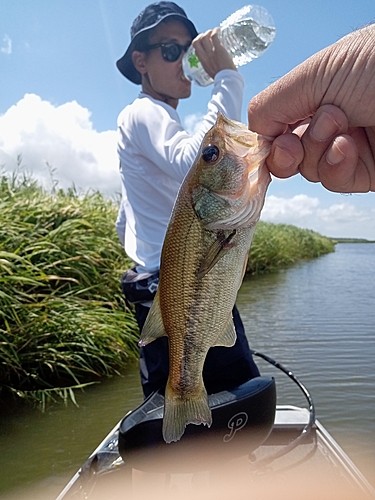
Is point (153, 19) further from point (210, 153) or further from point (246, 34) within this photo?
point (210, 153)

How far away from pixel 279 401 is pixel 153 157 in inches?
166

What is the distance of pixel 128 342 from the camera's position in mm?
6688

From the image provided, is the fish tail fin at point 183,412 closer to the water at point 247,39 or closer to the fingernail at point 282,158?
the fingernail at point 282,158

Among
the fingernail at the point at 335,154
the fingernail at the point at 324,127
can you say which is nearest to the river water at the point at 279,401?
the fingernail at the point at 335,154

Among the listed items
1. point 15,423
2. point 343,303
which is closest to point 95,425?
point 15,423

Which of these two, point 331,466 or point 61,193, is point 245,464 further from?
point 61,193

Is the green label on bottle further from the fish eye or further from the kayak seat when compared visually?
the kayak seat

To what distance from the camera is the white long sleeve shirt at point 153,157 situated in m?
2.78

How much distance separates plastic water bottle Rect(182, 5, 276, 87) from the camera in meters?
3.63

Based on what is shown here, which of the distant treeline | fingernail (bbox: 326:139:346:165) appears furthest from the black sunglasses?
the distant treeline

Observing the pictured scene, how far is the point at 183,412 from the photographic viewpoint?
5.84 ft

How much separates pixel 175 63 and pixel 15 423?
3.85m

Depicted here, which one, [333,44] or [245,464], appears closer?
[333,44]

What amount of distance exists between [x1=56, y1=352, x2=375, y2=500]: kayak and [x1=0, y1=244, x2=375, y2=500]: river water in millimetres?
914
